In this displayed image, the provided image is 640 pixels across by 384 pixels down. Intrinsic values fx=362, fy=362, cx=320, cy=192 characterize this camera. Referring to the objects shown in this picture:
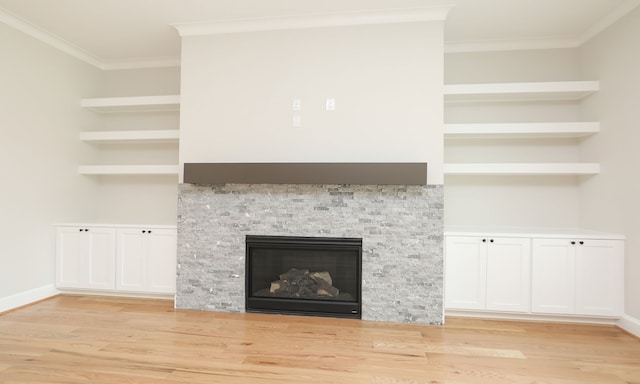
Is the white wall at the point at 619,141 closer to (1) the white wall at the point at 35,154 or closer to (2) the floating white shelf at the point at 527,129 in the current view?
(2) the floating white shelf at the point at 527,129

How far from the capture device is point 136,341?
2.73 meters

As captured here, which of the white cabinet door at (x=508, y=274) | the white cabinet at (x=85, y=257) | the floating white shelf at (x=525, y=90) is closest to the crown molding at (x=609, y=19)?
the floating white shelf at (x=525, y=90)

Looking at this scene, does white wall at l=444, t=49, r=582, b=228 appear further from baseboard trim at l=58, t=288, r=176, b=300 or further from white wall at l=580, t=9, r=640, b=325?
baseboard trim at l=58, t=288, r=176, b=300

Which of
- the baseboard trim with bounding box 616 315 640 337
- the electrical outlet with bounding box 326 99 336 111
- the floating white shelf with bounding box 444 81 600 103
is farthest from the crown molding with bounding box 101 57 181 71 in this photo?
the baseboard trim with bounding box 616 315 640 337

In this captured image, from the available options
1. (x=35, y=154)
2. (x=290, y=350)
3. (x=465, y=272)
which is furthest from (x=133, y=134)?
(x=465, y=272)

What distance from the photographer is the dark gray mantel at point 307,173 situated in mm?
3088

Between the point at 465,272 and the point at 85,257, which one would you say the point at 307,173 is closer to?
the point at 465,272

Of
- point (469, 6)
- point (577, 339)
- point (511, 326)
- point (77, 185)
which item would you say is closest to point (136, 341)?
point (77, 185)

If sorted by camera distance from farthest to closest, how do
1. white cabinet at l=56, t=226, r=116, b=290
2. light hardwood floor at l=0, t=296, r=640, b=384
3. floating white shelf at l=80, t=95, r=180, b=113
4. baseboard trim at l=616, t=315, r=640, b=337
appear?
1. floating white shelf at l=80, t=95, r=180, b=113
2. white cabinet at l=56, t=226, r=116, b=290
3. baseboard trim at l=616, t=315, r=640, b=337
4. light hardwood floor at l=0, t=296, r=640, b=384

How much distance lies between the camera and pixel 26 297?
3564 mm

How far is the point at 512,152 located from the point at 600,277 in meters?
1.38

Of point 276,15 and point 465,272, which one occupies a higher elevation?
point 276,15

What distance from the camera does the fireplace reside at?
3.32 m

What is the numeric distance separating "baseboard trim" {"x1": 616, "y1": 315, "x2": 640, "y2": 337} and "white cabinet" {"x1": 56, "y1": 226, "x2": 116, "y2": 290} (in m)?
4.78
